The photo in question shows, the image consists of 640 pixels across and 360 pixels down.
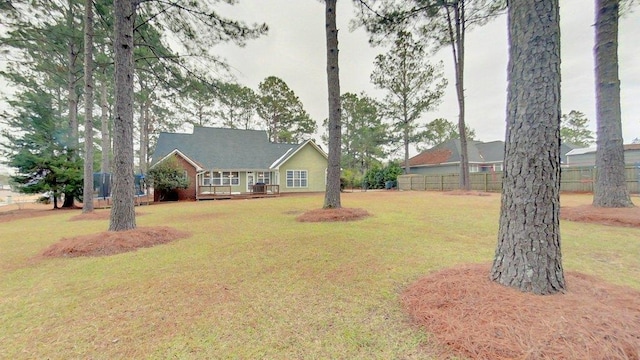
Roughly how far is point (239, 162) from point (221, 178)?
2145 millimetres

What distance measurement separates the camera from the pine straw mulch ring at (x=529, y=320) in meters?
1.67

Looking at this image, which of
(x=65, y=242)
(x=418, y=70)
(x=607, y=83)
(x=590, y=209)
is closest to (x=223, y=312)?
(x=65, y=242)

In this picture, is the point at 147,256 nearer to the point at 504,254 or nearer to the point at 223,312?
the point at 223,312

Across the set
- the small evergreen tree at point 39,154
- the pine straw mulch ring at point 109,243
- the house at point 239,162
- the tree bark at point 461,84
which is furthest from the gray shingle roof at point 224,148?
the pine straw mulch ring at point 109,243

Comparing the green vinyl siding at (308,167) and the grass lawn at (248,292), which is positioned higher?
the green vinyl siding at (308,167)

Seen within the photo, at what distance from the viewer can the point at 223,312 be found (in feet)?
8.56

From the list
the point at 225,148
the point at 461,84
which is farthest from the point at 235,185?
the point at 461,84

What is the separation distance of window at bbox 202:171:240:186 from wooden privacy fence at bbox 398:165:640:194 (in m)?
16.5

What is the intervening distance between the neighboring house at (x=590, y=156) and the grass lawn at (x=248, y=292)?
2849cm

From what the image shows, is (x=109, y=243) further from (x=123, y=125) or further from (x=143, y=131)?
(x=143, y=131)

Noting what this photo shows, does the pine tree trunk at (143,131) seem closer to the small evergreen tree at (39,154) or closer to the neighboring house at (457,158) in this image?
the small evergreen tree at (39,154)

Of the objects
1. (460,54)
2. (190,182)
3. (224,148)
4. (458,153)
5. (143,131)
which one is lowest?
(190,182)

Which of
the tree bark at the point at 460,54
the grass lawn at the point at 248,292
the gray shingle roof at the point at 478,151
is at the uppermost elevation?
the tree bark at the point at 460,54

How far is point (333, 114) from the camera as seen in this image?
342 inches
